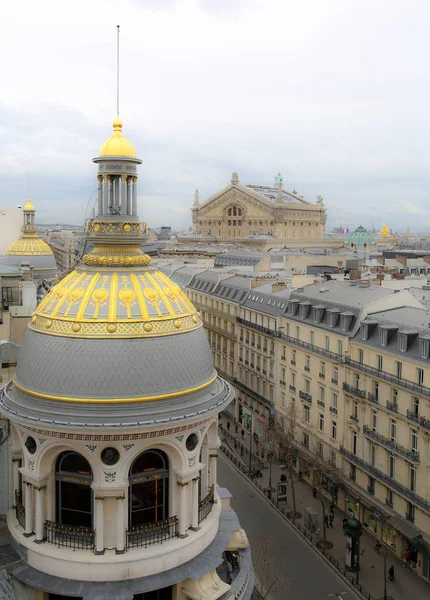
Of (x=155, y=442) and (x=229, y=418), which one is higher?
(x=155, y=442)

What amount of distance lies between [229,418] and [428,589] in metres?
40.3

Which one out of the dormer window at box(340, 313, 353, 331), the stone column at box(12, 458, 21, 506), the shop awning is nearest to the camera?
the stone column at box(12, 458, 21, 506)

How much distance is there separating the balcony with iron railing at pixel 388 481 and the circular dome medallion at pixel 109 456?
29754mm

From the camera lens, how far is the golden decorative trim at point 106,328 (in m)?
22.8

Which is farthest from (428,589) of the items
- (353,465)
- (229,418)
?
(229,418)

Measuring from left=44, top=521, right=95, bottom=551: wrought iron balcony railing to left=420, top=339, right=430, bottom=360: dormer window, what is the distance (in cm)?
3049

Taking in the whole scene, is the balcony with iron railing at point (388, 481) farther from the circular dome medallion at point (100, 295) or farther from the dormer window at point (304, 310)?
the circular dome medallion at point (100, 295)

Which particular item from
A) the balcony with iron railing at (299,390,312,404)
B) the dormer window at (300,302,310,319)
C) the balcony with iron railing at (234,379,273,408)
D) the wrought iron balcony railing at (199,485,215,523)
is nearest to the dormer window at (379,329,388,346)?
the balcony with iron railing at (299,390,312,404)

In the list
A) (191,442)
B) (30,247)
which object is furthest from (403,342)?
(30,247)

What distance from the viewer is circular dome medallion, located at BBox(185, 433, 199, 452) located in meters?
23.7

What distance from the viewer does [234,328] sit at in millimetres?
81062

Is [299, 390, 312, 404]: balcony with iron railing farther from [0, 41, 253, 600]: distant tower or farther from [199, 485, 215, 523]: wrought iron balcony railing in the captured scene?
[0, 41, 253, 600]: distant tower

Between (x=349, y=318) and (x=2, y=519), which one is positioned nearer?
(x=2, y=519)

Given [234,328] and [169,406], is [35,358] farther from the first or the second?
[234,328]
